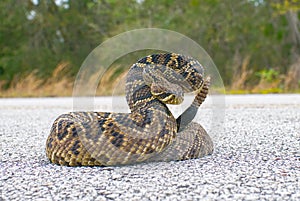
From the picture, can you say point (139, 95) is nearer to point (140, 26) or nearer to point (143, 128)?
point (143, 128)

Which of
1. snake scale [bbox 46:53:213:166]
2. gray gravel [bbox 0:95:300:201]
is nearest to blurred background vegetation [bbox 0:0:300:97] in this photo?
gray gravel [bbox 0:95:300:201]

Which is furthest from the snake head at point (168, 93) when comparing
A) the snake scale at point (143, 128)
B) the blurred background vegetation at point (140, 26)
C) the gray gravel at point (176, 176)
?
the blurred background vegetation at point (140, 26)

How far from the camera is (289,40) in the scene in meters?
23.5

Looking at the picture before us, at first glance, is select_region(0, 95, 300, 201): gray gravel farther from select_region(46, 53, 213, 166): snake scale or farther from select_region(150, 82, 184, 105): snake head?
select_region(150, 82, 184, 105): snake head

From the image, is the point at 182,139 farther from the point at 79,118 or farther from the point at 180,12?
A: the point at 180,12

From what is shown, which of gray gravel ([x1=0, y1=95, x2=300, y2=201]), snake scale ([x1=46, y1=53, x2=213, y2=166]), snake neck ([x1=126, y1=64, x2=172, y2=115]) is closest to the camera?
gray gravel ([x1=0, y1=95, x2=300, y2=201])

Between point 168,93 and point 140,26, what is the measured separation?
19412 mm

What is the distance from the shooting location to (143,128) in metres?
3.47

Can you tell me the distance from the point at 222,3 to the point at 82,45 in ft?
27.6

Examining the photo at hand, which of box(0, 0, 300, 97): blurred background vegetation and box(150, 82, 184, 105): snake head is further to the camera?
box(0, 0, 300, 97): blurred background vegetation

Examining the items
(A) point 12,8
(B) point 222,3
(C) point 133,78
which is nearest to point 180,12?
(B) point 222,3

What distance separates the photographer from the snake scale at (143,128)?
3.42m

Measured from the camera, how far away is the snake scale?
11.2 feet

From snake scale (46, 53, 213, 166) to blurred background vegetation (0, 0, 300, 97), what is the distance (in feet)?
54.8
